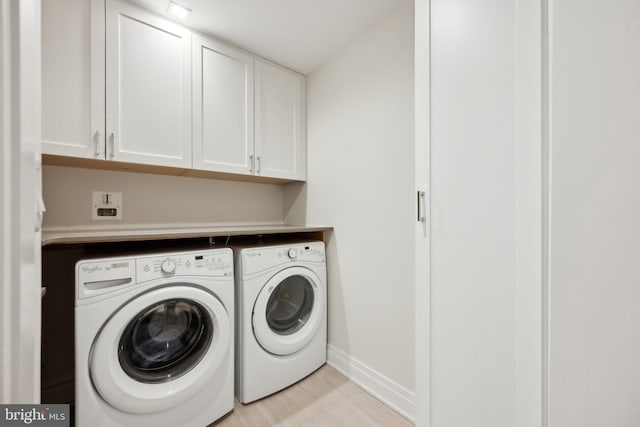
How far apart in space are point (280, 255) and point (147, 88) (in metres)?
1.24

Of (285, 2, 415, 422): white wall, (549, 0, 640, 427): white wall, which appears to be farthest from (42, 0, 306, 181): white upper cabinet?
(549, 0, 640, 427): white wall

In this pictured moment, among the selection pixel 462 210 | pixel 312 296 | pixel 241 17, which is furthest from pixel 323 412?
pixel 241 17

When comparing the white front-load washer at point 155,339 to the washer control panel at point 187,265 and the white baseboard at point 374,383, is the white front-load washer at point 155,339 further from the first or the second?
the white baseboard at point 374,383

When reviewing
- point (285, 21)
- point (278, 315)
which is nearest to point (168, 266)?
point (278, 315)

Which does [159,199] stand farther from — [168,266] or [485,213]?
[485,213]

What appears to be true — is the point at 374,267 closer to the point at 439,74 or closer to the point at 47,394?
the point at 439,74

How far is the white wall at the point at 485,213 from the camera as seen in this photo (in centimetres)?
68

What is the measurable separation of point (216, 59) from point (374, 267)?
1.73 metres

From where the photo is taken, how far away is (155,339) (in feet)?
4.04

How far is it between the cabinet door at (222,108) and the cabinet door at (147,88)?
0.20 ft

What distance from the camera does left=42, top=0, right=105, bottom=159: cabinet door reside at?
1184 mm

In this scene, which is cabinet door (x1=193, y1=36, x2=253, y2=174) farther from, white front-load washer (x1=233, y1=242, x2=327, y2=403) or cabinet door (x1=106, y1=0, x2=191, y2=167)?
white front-load washer (x1=233, y1=242, x2=327, y2=403)

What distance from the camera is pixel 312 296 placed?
5.84 ft

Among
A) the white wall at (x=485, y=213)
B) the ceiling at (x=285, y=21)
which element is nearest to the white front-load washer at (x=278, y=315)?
the white wall at (x=485, y=213)
